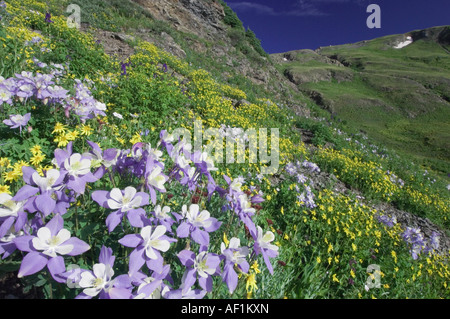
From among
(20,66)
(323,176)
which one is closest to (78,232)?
(20,66)

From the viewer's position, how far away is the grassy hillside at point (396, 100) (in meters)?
21.4

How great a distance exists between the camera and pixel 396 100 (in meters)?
34.1

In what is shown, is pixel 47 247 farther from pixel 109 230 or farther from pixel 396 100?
pixel 396 100

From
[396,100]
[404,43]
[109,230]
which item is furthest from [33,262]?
[404,43]

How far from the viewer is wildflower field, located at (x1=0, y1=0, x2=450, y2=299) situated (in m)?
0.95

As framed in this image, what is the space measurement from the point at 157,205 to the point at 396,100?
42883mm

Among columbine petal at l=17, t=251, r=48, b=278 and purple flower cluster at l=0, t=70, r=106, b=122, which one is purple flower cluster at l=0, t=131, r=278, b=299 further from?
purple flower cluster at l=0, t=70, r=106, b=122

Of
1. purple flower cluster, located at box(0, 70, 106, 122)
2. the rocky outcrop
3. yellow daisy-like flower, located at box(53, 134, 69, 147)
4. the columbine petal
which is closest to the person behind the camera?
the columbine petal

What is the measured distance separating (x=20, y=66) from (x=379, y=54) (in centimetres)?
8027

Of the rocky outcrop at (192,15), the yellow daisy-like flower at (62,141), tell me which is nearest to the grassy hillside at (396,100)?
the rocky outcrop at (192,15)

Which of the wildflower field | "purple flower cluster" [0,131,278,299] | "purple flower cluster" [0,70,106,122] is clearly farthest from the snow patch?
"purple flower cluster" [0,131,278,299]

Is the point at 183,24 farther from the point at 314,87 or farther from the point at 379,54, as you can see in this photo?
the point at 379,54

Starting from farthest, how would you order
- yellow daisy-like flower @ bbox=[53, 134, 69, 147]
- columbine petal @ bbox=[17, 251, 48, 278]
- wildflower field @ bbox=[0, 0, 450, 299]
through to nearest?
yellow daisy-like flower @ bbox=[53, 134, 69, 147]
wildflower field @ bbox=[0, 0, 450, 299]
columbine petal @ bbox=[17, 251, 48, 278]

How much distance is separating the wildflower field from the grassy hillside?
15.5 m
